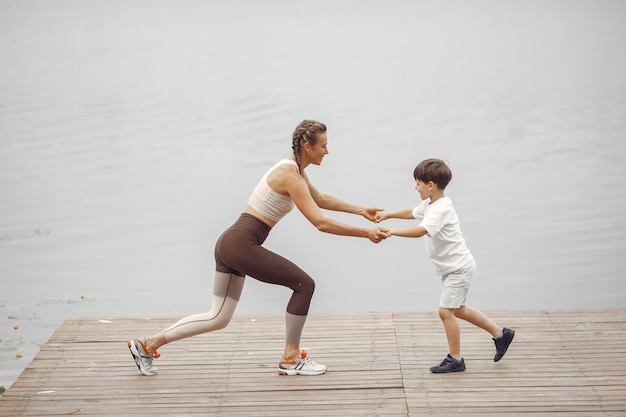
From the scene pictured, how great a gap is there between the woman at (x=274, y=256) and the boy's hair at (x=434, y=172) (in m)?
0.41

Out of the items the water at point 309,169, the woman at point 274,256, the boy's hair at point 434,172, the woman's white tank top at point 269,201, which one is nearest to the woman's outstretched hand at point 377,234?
the woman at point 274,256

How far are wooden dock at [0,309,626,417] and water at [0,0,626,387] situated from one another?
1.50 meters

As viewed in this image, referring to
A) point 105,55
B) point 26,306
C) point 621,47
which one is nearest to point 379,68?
point 621,47

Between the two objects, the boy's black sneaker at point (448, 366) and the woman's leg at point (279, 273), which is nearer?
the woman's leg at point (279, 273)

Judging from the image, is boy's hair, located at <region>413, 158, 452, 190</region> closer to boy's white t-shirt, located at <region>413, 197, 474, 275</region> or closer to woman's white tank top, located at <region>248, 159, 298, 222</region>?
boy's white t-shirt, located at <region>413, 197, 474, 275</region>

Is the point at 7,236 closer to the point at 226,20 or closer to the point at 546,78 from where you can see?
the point at 546,78

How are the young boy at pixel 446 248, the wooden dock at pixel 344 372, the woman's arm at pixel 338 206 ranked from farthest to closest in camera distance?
1. the woman's arm at pixel 338 206
2. the young boy at pixel 446 248
3. the wooden dock at pixel 344 372

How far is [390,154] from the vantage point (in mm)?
16844

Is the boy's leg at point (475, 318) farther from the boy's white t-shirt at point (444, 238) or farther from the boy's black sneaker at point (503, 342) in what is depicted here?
the boy's white t-shirt at point (444, 238)

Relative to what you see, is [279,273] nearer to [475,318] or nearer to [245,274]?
[245,274]

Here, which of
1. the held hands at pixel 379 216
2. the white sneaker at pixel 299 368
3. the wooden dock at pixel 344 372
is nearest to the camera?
the wooden dock at pixel 344 372

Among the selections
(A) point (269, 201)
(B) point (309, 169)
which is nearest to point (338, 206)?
(A) point (269, 201)

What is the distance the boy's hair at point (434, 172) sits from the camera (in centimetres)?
575

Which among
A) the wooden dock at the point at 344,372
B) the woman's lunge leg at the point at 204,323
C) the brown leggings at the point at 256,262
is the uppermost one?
the brown leggings at the point at 256,262
